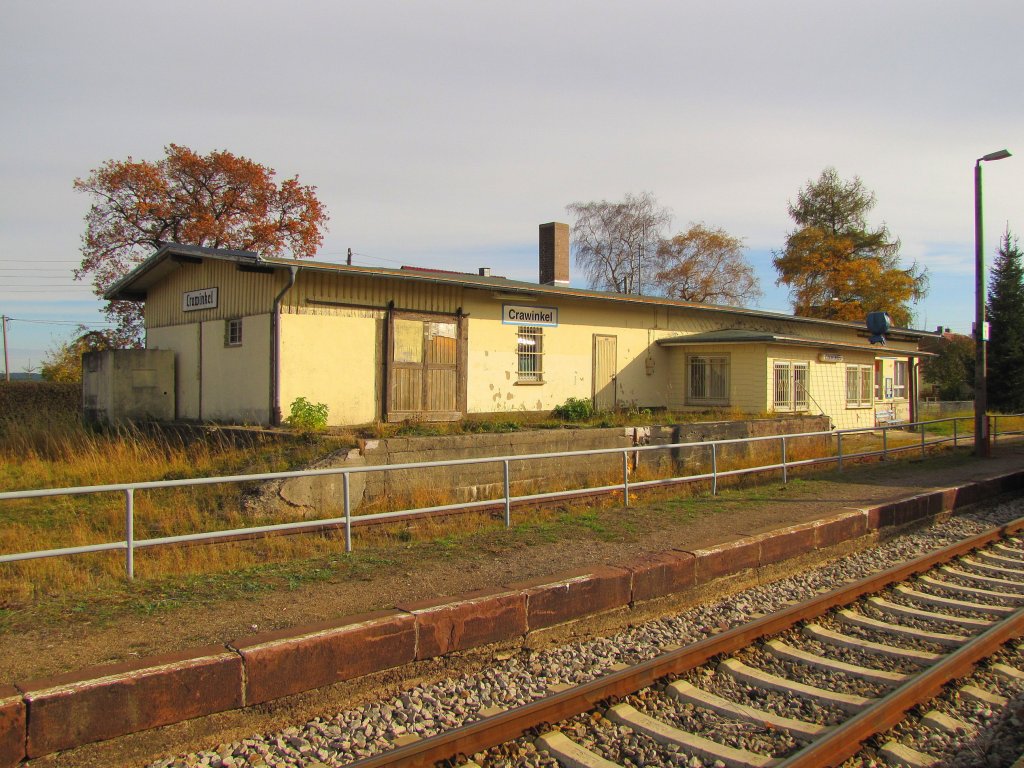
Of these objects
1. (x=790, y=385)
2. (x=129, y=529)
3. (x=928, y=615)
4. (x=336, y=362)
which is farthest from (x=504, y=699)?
(x=790, y=385)

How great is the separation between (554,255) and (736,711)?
19.6 meters

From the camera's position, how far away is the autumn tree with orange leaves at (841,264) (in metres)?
42.2

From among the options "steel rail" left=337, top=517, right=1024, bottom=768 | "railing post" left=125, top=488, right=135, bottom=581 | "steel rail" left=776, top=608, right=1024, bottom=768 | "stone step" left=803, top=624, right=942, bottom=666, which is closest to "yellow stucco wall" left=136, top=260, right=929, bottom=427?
"railing post" left=125, top=488, right=135, bottom=581

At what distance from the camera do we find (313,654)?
16.0 ft

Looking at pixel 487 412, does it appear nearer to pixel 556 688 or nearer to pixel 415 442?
pixel 415 442

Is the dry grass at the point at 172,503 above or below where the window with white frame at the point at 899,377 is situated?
below

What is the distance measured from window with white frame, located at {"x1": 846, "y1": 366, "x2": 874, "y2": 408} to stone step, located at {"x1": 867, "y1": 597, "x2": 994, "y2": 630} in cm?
1860

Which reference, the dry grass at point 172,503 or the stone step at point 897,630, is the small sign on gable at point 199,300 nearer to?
the dry grass at point 172,503

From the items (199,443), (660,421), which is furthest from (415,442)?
(660,421)

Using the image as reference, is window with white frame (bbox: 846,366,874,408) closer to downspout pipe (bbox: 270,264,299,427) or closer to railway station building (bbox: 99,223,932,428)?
railway station building (bbox: 99,223,932,428)

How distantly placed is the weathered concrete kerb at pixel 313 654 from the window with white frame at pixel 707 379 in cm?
1418

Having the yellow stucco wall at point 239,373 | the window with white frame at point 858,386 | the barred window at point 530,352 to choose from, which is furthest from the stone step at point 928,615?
the window with white frame at point 858,386

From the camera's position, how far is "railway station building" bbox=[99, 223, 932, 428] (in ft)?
47.4

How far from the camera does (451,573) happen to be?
6879mm
